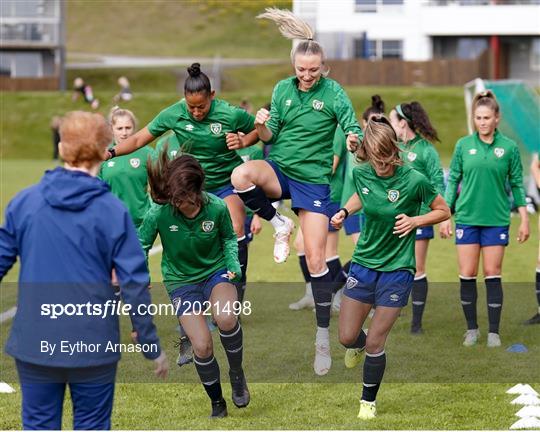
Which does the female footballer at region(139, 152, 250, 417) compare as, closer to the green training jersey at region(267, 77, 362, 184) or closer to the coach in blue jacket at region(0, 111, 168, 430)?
the green training jersey at region(267, 77, 362, 184)

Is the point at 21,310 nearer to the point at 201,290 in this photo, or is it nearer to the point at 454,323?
the point at 201,290

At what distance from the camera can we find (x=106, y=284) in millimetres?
5312

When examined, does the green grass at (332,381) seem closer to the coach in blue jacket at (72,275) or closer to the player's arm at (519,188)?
the player's arm at (519,188)

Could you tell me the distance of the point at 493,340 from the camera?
10117mm

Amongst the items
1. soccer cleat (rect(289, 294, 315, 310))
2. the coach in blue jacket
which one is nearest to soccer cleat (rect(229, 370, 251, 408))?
the coach in blue jacket

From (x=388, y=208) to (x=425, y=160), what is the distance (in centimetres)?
255

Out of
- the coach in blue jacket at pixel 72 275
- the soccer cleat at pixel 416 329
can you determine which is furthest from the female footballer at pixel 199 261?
the soccer cleat at pixel 416 329

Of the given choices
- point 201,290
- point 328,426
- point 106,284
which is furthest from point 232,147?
point 106,284

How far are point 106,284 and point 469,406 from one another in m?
3.57

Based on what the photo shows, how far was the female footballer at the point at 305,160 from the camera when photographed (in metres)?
8.82

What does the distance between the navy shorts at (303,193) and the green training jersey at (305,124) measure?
0.04m

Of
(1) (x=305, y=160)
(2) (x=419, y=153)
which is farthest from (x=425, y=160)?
(1) (x=305, y=160)

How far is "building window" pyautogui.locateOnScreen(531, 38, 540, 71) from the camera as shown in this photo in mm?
57125

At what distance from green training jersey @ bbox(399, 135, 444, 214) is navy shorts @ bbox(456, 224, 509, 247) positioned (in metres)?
0.38
